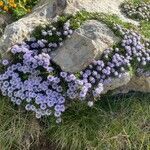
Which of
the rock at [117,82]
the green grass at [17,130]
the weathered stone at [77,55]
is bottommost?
the green grass at [17,130]

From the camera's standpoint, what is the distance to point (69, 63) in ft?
15.0

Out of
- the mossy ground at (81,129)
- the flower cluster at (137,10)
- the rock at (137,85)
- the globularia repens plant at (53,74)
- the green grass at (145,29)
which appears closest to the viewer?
the globularia repens plant at (53,74)

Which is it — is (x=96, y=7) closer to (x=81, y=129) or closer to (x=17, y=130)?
(x=81, y=129)

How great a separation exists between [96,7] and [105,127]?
4.99 ft

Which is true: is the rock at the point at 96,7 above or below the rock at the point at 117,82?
above

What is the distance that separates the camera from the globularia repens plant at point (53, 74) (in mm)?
4535

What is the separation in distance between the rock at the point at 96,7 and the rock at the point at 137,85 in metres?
0.82

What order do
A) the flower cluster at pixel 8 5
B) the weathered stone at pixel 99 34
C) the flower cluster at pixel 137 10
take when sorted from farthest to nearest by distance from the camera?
the flower cluster at pixel 8 5 → the flower cluster at pixel 137 10 → the weathered stone at pixel 99 34

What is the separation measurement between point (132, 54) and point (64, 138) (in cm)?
117

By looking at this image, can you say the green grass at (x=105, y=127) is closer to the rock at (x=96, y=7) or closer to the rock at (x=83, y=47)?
the rock at (x=83, y=47)

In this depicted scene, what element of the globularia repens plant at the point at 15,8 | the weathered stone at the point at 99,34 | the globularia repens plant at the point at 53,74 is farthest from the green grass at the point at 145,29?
the globularia repens plant at the point at 15,8

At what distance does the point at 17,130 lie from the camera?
4.61m

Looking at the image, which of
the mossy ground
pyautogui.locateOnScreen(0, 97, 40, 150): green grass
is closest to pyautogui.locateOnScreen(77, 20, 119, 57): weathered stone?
the mossy ground

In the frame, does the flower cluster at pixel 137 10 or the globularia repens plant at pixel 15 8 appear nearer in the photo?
the flower cluster at pixel 137 10
